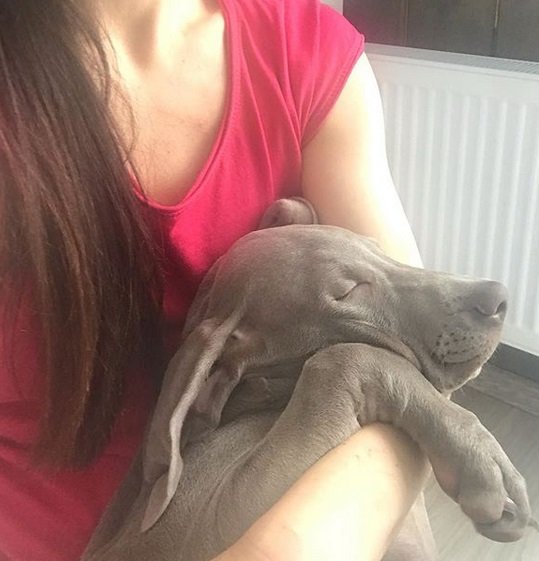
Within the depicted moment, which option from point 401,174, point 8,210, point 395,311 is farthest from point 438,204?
point 8,210

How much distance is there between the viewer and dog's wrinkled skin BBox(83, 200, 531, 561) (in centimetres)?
92

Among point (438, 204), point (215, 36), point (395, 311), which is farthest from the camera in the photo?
point (438, 204)

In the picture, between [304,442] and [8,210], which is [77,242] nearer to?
[8,210]

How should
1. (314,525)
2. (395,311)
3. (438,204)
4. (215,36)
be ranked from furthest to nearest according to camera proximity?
(438,204)
(215,36)
(395,311)
(314,525)

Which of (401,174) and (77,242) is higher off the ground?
(77,242)

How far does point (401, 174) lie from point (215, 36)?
1239 mm

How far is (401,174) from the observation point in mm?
2359

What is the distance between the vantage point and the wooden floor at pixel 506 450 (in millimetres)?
1898

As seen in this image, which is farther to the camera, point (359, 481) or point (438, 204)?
point (438, 204)

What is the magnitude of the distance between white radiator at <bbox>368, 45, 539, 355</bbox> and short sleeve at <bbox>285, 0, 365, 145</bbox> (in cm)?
95

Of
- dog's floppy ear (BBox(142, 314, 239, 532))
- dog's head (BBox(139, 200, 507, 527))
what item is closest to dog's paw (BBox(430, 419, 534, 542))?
dog's head (BBox(139, 200, 507, 527))

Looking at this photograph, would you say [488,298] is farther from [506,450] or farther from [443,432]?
[506,450]

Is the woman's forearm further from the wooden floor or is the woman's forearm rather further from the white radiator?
the white radiator

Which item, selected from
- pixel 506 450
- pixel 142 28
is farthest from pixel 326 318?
pixel 506 450
